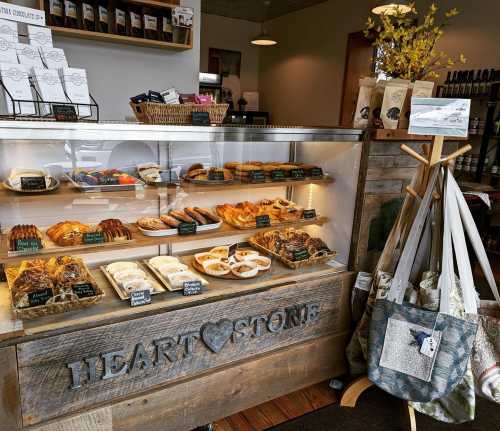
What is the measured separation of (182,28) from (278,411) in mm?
Answer: 3139

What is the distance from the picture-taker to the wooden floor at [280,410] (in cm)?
187

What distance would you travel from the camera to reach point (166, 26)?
3.45 m

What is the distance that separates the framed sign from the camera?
Answer: 5.48 ft

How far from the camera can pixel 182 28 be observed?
3.53 m

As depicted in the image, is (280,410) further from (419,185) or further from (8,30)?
(8,30)

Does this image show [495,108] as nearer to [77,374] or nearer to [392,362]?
[392,362]

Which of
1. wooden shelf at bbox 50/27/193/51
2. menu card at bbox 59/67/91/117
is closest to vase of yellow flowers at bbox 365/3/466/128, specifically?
menu card at bbox 59/67/91/117

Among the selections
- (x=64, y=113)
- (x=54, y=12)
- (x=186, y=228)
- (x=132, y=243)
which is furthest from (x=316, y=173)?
(x=54, y=12)

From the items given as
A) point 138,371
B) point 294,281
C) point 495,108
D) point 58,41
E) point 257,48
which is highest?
point 257,48

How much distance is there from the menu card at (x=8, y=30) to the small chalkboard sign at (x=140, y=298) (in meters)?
0.98

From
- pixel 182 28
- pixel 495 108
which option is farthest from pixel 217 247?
pixel 495 108

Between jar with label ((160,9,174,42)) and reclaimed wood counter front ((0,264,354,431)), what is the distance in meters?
2.48

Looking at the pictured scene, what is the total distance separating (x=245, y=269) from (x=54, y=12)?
2.57m

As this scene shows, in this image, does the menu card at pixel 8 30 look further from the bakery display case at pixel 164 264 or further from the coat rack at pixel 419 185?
the coat rack at pixel 419 185
